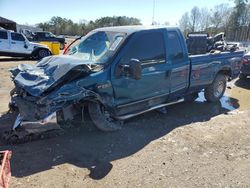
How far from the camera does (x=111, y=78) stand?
5.26 meters

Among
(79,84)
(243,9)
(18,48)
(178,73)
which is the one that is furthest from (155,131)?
(243,9)

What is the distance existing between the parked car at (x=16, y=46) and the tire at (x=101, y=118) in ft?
48.4

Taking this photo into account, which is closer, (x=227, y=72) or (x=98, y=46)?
(x=98, y=46)

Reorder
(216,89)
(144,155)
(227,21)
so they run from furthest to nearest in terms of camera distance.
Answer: (227,21) → (216,89) → (144,155)

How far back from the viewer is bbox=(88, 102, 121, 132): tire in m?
5.23

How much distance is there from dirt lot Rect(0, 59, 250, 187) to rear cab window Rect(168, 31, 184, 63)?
1345 millimetres

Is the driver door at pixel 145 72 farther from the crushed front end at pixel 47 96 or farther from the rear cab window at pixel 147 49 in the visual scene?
the crushed front end at pixel 47 96

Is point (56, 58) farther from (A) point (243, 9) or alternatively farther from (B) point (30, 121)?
(A) point (243, 9)

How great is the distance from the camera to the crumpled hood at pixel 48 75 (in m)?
4.70

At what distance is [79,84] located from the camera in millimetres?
4848

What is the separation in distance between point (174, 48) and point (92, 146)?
2854mm

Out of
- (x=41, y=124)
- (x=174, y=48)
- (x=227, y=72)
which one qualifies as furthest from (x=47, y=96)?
(x=227, y=72)

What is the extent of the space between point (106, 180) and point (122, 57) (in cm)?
232

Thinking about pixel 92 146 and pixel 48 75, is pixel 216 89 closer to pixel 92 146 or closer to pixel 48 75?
pixel 92 146
